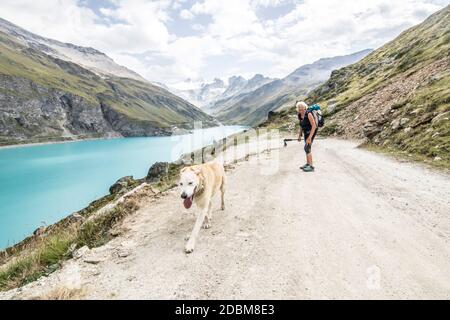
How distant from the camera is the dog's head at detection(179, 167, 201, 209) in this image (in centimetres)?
698

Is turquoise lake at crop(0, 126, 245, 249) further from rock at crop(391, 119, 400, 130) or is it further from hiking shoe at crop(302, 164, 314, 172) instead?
rock at crop(391, 119, 400, 130)

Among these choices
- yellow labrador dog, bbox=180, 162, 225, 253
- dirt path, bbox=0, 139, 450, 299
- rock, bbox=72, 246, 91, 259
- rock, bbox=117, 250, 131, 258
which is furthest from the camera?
rock, bbox=72, 246, 91, 259

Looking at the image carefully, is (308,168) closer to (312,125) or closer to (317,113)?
(312,125)

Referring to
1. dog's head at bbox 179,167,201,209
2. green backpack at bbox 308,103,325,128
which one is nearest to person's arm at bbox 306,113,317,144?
green backpack at bbox 308,103,325,128

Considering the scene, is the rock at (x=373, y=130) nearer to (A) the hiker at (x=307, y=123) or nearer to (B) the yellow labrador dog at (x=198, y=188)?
(A) the hiker at (x=307, y=123)

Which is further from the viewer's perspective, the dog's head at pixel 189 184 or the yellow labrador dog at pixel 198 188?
the yellow labrador dog at pixel 198 188

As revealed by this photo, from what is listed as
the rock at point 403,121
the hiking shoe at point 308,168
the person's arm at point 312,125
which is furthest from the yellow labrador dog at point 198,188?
the rock at point 403,121

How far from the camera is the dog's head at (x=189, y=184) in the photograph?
6984 mm

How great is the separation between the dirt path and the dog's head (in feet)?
4.41

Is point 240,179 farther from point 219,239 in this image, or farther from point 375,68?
point 375,68

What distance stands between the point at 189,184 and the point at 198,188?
17.7 inches

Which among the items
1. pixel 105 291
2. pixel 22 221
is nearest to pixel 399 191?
pixel 105 291

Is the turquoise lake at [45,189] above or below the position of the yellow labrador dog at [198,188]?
below
